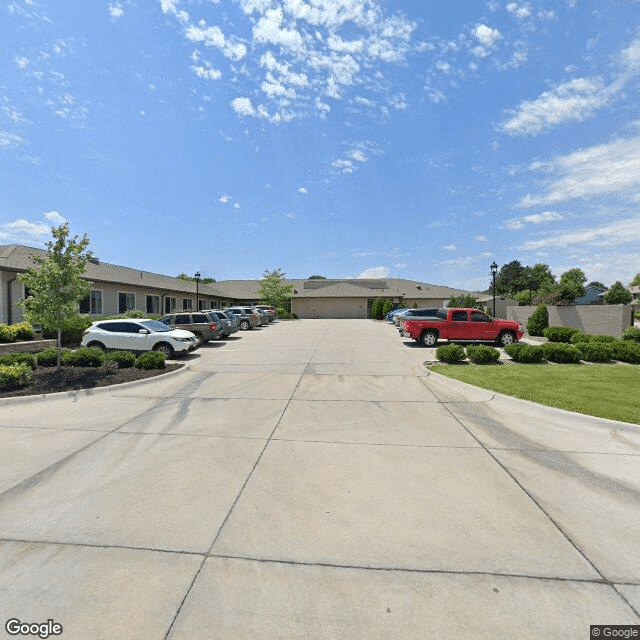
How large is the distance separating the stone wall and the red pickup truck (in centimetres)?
639

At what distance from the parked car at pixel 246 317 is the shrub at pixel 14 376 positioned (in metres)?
18.8

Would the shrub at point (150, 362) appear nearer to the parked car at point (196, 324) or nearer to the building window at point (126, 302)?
the parked car at point (196, 324)

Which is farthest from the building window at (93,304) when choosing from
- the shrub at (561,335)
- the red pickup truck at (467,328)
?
the shrub at (561,335)

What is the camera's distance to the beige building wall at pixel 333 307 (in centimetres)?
5216

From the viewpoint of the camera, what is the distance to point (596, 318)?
19875 mm

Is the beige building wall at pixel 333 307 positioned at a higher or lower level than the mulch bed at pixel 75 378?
higher

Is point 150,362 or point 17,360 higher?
point 17,360

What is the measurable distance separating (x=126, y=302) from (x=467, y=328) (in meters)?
23.0

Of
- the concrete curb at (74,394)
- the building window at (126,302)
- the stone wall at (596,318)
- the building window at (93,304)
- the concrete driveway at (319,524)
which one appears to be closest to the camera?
the concrete driveway at (319,524)

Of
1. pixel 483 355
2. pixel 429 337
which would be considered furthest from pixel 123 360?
pixel 429 337

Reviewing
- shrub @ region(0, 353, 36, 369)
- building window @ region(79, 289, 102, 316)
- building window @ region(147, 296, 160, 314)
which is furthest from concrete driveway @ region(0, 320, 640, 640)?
building window @ region(147, 296, 160, 314)

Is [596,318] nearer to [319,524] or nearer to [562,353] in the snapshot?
[562,353]

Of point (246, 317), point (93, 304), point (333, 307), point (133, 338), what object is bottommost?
point (133, 338)

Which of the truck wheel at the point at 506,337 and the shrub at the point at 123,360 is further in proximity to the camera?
the truck wheel at the point at 506,337
